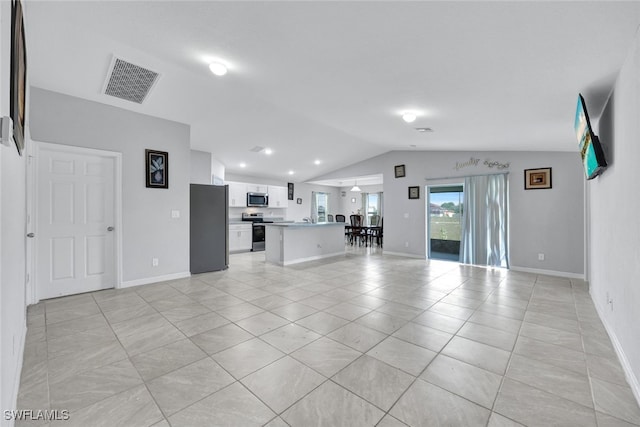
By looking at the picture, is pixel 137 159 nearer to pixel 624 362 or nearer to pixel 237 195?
pixel 237 195

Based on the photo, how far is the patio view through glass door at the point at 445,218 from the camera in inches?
263

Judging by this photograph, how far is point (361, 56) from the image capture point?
95.0 inches

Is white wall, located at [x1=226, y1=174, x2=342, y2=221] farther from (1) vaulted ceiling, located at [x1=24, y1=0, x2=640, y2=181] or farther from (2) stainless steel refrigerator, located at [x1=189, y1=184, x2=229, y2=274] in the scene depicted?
(1) vaulted ceiling, located at [x1=24, y1=0, x2=640, y2=181]

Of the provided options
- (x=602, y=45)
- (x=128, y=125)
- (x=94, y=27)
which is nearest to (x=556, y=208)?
(x=602, y=45)

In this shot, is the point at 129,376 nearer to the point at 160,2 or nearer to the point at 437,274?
the point at 160,2

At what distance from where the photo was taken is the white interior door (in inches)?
138

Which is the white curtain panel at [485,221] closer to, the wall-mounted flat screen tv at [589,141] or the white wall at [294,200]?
the wall-mounted flat screen tv at [589,141]

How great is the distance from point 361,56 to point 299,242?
14.6 feet

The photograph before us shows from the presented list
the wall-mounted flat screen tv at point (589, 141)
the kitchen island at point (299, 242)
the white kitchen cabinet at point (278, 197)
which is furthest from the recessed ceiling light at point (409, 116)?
the white kitchen cabinet at point (278, 197)

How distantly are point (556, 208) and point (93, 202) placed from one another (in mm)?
7579

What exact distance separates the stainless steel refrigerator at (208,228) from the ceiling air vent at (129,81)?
5.55 feet

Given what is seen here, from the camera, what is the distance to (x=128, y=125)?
4.07 m

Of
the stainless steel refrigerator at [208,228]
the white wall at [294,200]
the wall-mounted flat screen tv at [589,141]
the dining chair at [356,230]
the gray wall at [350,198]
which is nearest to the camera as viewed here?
the wall-mounted flat screen tv at [589,141]

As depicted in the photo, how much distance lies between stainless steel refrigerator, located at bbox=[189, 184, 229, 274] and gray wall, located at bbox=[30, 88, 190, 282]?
210 millimetres
